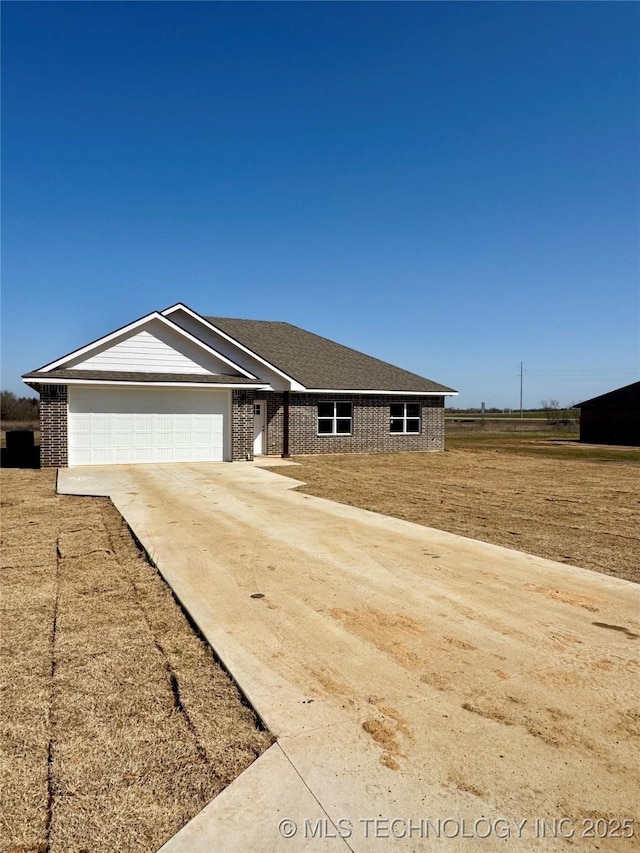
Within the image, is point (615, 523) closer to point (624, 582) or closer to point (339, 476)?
point (624, 582)

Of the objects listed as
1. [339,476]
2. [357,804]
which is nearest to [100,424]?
[339,476]

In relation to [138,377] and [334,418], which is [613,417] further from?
[138,377]

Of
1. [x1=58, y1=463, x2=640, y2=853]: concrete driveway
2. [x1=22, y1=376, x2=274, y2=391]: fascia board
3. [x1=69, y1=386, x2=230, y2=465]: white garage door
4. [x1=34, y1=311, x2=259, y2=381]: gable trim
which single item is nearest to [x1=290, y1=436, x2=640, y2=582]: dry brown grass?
[x1=58, y1=463, x2=640, y2=853]: concrete driveway

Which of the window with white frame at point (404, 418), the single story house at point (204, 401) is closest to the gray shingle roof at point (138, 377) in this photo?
the single story house at point (204, 401)

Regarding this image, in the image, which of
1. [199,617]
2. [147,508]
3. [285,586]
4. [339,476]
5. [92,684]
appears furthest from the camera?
[339,476]

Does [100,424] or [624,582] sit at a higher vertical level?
[100,424]

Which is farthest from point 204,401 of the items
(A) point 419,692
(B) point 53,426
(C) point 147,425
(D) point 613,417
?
(D) point 613,417

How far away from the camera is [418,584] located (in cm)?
606

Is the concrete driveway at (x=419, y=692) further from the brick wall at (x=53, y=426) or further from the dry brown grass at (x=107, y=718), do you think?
the brick wall at (x=53, y=426)

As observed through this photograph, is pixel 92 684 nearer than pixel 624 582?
Yes

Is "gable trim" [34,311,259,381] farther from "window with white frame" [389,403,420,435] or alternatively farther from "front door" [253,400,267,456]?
"window with white frame" [389,403,420,435]

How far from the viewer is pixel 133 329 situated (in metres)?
18.9

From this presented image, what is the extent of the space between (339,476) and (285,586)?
1026 cm

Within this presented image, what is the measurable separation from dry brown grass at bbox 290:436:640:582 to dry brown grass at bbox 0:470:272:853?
190 inches
